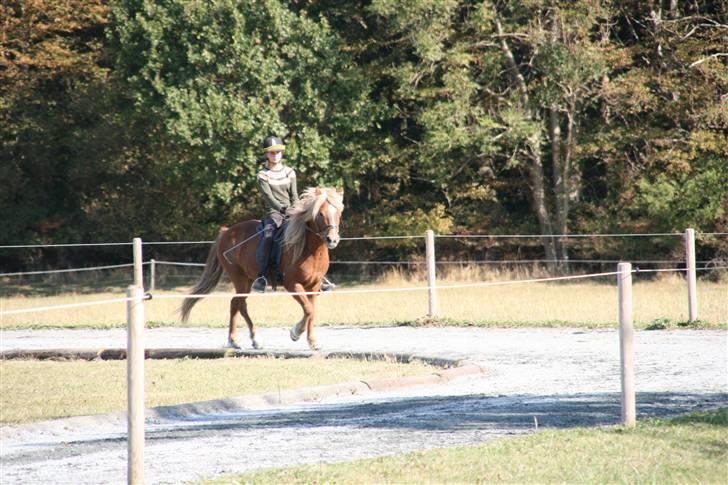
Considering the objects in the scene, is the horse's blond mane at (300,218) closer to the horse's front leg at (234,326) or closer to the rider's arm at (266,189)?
the rider's arm at (266,189)

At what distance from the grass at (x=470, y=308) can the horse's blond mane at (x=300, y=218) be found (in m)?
2.80

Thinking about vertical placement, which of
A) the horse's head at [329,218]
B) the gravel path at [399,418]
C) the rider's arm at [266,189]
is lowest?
the gravel path at [399,418]

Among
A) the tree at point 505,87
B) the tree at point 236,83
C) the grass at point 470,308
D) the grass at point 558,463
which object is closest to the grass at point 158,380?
the grass at point 470,308

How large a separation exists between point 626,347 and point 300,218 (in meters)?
8.00

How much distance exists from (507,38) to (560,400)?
2383cm

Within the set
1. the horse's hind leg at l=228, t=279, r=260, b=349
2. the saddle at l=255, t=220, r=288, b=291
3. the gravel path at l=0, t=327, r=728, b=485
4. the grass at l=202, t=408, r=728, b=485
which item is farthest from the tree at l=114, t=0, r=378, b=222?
the grass at l=202, t=408, r=728, b=485

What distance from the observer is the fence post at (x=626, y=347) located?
995cm

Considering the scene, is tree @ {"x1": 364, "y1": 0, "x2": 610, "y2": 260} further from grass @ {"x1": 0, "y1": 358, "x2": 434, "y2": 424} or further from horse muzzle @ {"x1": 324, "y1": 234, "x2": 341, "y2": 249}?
grass @ {"x1": 0, "y1": 358, "x2": 434, "y2": 424}

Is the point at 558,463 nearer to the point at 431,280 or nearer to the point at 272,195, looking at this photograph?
the point at 272,195

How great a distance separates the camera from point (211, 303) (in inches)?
1162

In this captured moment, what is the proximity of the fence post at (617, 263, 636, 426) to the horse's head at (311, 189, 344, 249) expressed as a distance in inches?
268

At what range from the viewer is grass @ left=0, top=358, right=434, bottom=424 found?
12.3m

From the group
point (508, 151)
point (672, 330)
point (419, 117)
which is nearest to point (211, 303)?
point (419, 117)

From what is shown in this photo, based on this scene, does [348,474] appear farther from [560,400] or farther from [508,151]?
[508,151]
